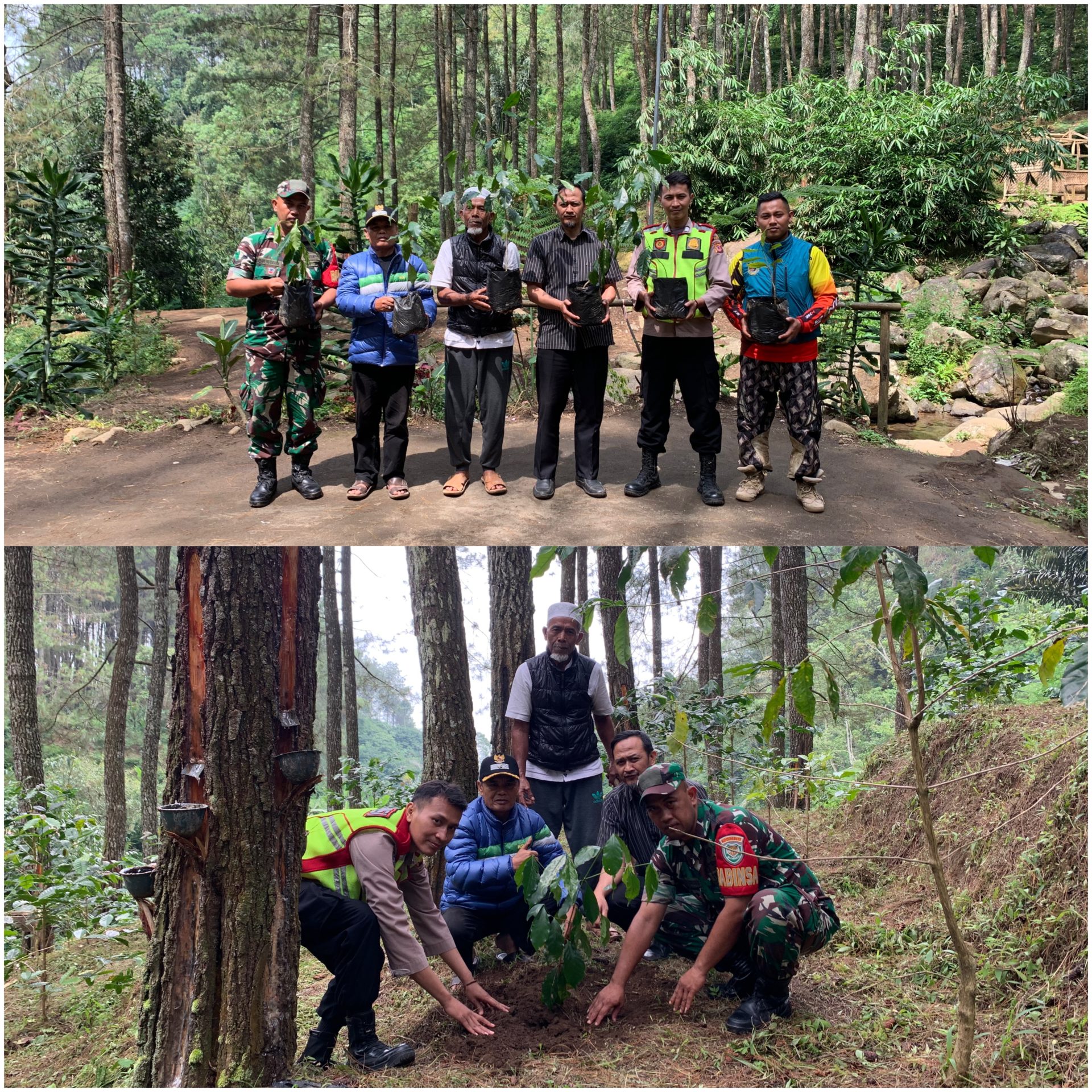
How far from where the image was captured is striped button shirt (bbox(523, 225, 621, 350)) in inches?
204

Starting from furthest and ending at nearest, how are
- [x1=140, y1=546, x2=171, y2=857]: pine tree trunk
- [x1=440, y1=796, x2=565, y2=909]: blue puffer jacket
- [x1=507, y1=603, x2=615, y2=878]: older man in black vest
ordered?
[x1=140, y1=546, x2=171, y2=857]: pine tree trunk → [x1=507, y1=603, x2=615, y2=878]: older man in black vest → [x1=440, y1=796, x2=565, y2=909]: blue puffer jacket

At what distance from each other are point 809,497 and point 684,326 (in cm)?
118

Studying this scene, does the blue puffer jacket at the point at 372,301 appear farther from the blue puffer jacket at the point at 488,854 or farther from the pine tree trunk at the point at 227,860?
the blue puffer jacket at the point at 488,854

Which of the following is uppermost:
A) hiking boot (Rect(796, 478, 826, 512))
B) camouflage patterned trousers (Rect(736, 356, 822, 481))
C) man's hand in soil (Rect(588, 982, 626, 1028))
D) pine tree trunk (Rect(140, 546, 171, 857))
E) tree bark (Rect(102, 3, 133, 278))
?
tree bark (Rect(102, 3, 133, 278))

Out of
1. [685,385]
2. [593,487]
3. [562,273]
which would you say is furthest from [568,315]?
[593,487]

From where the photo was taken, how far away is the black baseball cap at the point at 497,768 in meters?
4.13

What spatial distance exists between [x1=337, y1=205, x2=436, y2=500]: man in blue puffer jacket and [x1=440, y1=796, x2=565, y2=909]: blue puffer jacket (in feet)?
6.42

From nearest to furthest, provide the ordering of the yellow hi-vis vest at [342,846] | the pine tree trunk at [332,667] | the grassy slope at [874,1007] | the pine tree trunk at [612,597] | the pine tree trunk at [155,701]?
the grassy slope at [874,1007] → the yellow hi-vis vest at [342,846] → the pine tree trunk at [612,597] → the pine tree trunk at [155,701] → the pine tree trunk at [332,667]

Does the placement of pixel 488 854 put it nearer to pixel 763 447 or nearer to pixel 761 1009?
pixel 761 1009

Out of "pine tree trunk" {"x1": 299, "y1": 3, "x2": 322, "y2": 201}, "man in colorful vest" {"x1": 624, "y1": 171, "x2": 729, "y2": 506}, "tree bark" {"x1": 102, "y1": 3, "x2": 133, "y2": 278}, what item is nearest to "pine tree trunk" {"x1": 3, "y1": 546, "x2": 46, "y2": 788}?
"tree bark" {"x1": 102, "y1": 3, "x2": 133, "y2": 278}

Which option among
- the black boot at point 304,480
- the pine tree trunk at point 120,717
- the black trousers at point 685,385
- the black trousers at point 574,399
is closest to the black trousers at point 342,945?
the black boot at point 304,480

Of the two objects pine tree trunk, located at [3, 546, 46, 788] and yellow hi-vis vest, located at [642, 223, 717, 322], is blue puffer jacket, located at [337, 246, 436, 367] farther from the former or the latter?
pine tree trunk, located at [3, 546, 46, 788]

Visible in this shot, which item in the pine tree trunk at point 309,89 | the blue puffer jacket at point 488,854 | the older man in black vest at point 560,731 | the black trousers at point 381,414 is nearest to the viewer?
the blue puffer jacket at point 488,854

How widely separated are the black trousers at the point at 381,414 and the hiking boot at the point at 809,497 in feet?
7.26
